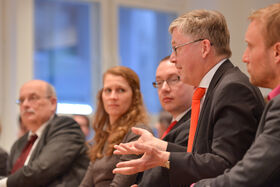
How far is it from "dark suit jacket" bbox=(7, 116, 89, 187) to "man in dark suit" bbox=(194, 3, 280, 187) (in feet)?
6.60

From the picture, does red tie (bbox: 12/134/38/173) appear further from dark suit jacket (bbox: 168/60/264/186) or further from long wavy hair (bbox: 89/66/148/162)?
dark suit jacket (bbox: 168/60/264/186)

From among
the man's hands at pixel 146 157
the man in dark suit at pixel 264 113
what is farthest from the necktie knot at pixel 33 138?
the man in dark suit at pixel 264 113

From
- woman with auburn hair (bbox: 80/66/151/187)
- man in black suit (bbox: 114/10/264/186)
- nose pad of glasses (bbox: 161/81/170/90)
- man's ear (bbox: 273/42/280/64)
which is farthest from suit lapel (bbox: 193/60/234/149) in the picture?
woman with auburn hair (bbox: 80/66/151/187)

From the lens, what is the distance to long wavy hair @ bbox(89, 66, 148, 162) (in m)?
3.15

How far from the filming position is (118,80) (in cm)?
333

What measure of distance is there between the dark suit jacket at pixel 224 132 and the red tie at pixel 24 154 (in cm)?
229

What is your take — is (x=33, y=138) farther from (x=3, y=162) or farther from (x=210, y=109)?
(x=210, y=109)

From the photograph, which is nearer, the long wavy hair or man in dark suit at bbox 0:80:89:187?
the long wavy hair

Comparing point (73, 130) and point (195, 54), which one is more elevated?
point (195, 54)

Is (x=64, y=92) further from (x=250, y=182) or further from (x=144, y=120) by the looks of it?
(x=250, y=182)

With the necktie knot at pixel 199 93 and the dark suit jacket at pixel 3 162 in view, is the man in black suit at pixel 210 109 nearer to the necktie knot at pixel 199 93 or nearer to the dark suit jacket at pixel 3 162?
the necktie knot at pixel 199 93

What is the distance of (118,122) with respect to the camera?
3293mm

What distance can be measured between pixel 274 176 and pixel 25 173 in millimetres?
2446

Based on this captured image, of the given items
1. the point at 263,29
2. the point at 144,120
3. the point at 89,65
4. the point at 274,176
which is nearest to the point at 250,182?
the point at 274,176
